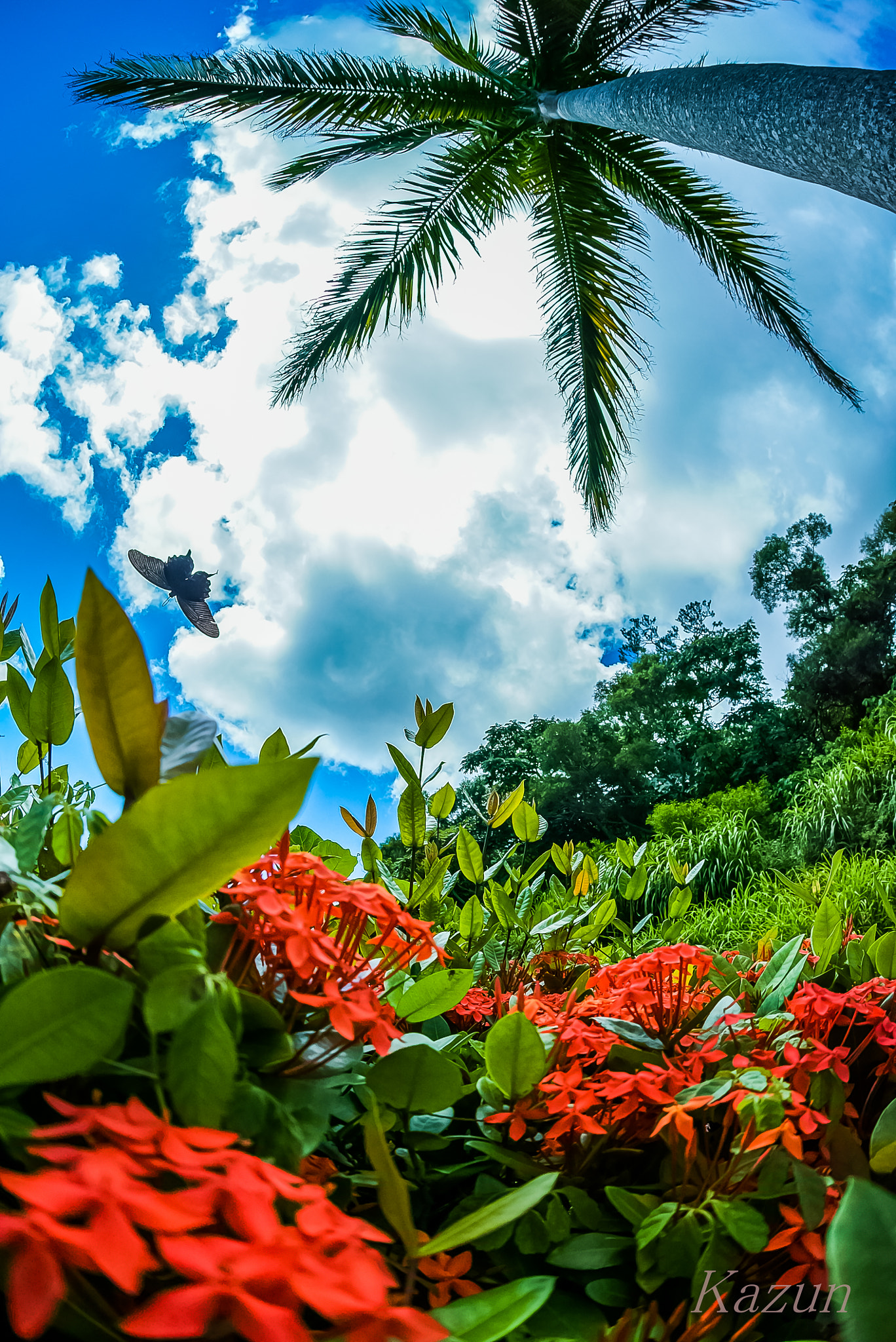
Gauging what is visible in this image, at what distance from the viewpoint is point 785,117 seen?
2.52m

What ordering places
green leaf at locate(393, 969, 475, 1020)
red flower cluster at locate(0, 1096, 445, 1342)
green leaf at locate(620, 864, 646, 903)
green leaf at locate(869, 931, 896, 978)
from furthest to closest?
green leaf at locate(620, 864, 646, 903), green leaf at locate(869, 931, 896, 978), green leaf at locate(393, 969, 475, 1020), red flower cluster at locate(0, 1096, 445, 1342)

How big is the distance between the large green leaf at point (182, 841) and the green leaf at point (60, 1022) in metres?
0.06

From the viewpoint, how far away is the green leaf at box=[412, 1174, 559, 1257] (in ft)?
1.09

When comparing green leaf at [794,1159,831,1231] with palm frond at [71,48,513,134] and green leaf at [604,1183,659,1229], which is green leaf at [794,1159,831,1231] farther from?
palm frond at [71,48,513,134]

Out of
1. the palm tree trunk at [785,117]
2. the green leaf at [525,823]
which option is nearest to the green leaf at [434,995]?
the green leaf at [525,823]

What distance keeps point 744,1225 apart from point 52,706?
646 millimetres

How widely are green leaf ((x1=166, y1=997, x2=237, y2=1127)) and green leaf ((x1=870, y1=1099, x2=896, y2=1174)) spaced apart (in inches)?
18.3

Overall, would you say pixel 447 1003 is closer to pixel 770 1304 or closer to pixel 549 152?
pixel 770 1304

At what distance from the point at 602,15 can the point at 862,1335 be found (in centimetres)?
615

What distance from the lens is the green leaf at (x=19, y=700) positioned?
26.2 inches

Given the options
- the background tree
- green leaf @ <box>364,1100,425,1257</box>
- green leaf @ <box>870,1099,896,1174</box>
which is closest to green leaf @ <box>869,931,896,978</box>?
green leaf @ <box>870,1099,896,1174</box>

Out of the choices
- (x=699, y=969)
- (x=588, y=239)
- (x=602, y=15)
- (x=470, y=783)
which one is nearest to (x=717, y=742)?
(x=470, y=783)

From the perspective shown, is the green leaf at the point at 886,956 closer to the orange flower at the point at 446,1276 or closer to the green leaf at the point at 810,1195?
the green leaf at the point at 810,1195

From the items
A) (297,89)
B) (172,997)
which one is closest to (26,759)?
(172,997)
